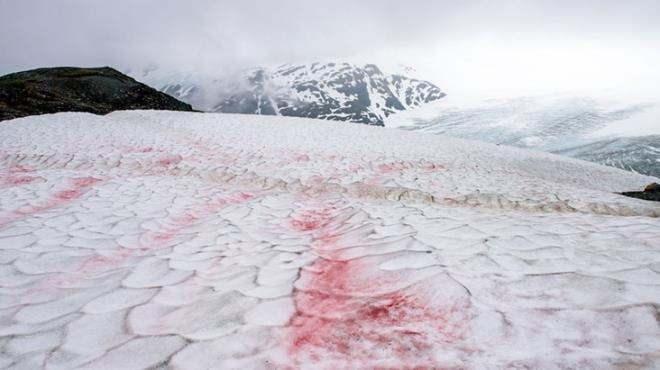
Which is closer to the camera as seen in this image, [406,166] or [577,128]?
[406,166]

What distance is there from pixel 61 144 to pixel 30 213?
695 cm

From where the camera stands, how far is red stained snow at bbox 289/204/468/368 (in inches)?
82.1

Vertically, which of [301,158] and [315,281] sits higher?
[301,158]

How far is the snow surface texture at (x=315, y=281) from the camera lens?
2.09 m

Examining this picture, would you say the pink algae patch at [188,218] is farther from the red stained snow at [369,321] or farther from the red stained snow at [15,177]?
the red stained snow at [15,177]

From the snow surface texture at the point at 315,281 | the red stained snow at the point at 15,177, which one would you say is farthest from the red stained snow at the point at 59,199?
the red stained snow at the point at 15,177

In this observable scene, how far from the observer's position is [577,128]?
304ft

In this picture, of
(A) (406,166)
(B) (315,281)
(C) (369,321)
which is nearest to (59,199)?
(B) (315,281)

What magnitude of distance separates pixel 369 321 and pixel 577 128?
108 metres

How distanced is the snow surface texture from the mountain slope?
47.5ft

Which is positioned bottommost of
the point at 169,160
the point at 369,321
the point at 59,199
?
the point at 369,321

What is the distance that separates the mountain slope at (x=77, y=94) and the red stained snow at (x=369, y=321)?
18696 mm

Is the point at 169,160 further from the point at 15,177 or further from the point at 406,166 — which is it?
the point at 406,166

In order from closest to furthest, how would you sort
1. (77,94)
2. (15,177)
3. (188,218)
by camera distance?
1. (188,218)
2. (15,177)
3. (77,94)
